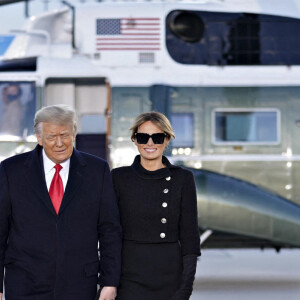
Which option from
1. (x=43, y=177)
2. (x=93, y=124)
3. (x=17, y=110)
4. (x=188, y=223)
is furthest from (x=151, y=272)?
(x=93, y=124)

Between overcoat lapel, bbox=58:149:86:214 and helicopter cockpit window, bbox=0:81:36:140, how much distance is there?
4356 millimetres

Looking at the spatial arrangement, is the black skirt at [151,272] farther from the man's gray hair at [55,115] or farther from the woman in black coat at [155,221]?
the man's gray hair at [55,115]

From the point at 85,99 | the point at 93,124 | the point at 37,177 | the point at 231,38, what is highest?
the point at 231,38

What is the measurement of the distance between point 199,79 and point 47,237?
4677 mm

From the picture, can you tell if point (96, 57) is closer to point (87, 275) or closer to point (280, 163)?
point (280, 163)

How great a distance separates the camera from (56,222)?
3.08 metres

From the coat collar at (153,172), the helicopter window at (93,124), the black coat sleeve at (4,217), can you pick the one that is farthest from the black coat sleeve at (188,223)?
the helicopter window at (93,124)

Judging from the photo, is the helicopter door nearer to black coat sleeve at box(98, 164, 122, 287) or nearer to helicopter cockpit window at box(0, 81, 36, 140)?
helicopter cockpit window at box(0, 81, 36, 140)

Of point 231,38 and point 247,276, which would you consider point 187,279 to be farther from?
point 247,276

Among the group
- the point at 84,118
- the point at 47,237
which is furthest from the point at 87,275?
the point at 84,118

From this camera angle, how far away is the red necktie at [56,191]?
3121 mm

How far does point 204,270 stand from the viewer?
9.46m

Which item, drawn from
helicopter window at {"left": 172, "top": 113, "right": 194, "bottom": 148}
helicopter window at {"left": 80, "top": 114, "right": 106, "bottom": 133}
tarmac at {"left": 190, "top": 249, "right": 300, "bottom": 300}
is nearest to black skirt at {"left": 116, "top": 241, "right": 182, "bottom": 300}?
tarmac at {"left": 190, "top": 249, "right": 300, "bottom": 300}

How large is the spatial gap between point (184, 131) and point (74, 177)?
4.33 metres
